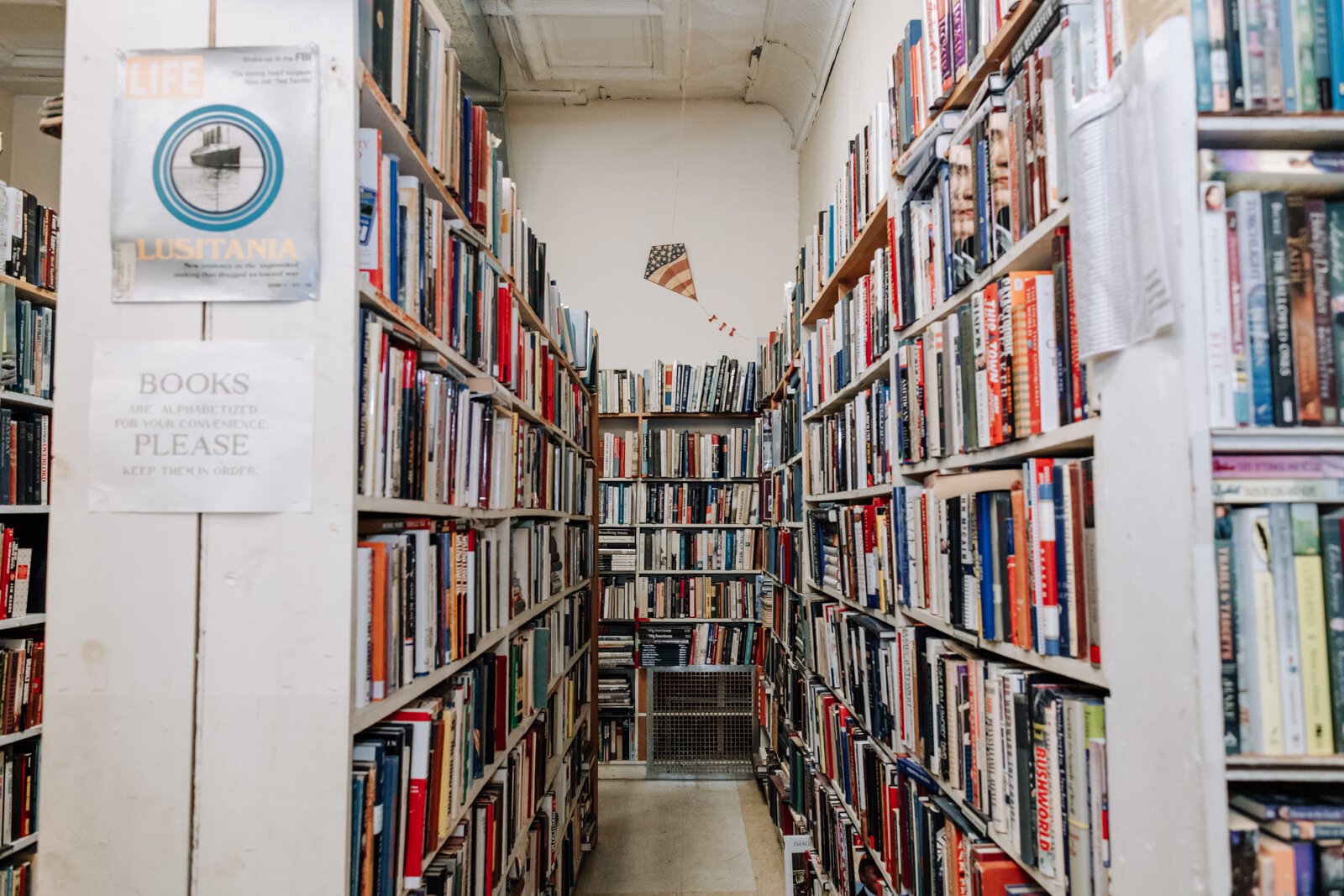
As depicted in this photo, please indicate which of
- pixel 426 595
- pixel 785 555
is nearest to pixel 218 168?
pixel 426 595

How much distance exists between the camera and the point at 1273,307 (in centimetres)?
84

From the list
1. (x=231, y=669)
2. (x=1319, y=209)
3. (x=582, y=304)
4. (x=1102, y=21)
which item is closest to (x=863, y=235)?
(x=1102, y=21)

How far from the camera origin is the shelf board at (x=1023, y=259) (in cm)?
109

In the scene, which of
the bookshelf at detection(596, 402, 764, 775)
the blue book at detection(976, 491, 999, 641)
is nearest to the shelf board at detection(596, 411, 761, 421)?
the bookshelf at detection(596, 402, 764, 775)

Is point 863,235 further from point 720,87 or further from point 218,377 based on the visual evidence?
point 720,87

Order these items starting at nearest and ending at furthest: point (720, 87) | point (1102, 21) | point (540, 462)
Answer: point (1102, 21) → point (540, 462) → point (720, 87)

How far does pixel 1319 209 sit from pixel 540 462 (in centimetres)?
217

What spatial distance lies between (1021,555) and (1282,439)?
40cm

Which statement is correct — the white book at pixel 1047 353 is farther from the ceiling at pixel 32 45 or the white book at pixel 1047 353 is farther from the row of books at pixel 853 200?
the ceiling at pixel 32 45

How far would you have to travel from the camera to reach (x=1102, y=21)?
981 millimetres

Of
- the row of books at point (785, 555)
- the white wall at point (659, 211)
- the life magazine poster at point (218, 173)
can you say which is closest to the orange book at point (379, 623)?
the life magazine poster at point (218, 173)

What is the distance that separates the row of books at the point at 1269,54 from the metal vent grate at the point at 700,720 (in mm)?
4294

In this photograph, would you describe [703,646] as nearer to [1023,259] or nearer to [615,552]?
[615,552]

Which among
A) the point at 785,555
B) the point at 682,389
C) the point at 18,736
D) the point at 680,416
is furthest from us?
the point at 680,416
